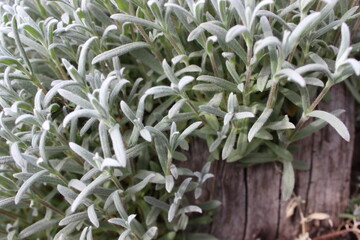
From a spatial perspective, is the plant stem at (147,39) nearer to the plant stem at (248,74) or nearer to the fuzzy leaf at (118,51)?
the fuzzy leaf at (118,51)

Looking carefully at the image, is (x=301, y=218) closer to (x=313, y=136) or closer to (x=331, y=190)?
(x=331, y=190)

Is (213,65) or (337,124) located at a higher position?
(213,65)

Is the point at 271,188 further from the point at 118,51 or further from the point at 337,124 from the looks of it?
the point at 118,51

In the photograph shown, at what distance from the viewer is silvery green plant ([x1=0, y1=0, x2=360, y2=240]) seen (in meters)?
1.04

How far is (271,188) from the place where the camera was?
1.45 meters

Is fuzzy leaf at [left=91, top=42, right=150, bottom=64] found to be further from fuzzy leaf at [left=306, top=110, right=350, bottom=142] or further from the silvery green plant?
fuzzy leaf at [left=306, top=110, right=350, bottom=142]

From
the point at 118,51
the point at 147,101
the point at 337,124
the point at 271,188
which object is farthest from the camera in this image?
the point at 271,188

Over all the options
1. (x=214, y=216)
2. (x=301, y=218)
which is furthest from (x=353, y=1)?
(x=214, y=216)

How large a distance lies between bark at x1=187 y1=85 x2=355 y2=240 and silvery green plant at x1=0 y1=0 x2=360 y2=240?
0.25 feet

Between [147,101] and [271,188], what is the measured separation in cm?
55

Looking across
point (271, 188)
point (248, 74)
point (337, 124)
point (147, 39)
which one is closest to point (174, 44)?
point (147, 39)

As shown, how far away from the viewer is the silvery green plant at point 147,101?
41.0 inches

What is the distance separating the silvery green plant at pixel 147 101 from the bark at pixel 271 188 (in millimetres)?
75

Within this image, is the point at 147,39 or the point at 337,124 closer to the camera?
the point at 337,124
